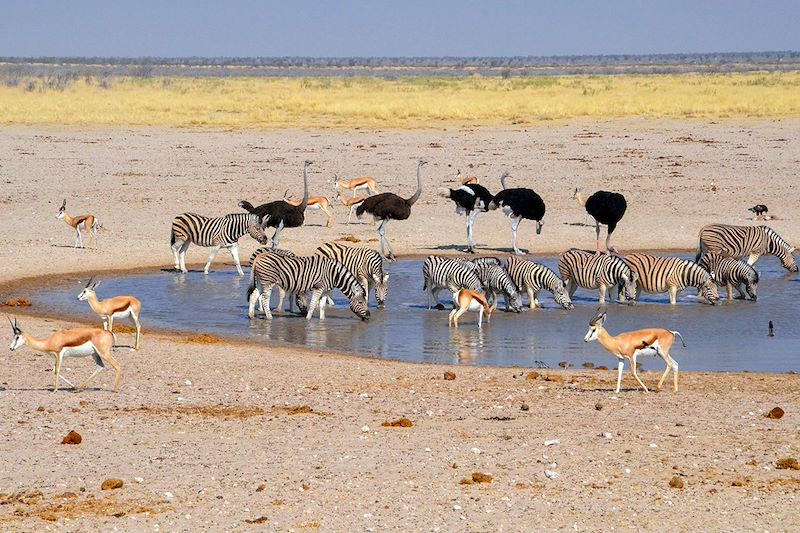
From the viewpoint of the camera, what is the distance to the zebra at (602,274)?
55.9ft

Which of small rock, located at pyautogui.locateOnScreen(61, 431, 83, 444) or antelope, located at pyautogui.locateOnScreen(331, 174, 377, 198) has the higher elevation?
antelope, located at pyautogui.locateOnScreen(331, 174, 377, 198)

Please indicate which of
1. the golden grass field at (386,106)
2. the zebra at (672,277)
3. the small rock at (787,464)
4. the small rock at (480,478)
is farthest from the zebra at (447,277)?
the golden grass field at (386,106)


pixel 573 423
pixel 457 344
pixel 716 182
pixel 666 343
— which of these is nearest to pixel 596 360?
pixel 457 344

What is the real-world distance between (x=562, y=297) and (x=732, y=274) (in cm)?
238

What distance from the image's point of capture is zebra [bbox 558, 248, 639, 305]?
17.0 m

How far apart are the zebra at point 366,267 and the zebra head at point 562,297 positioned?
6.79 ft

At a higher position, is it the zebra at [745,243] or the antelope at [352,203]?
the antelope at [352,203]

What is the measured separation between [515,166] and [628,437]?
69.1 ft

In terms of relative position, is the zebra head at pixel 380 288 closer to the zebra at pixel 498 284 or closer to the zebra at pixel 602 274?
the zebra at pixel 498 284

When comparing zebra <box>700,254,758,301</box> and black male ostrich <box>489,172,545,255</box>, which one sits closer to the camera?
zebra <box>700,254,758,301</box>

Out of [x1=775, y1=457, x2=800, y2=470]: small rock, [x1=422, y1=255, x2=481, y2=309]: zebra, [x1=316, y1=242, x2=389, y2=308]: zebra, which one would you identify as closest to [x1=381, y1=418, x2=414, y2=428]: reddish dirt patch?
[x1=775, y1=457, x2=800, y2=470]: small rock

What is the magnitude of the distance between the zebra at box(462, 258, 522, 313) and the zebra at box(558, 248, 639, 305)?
1.05 meters

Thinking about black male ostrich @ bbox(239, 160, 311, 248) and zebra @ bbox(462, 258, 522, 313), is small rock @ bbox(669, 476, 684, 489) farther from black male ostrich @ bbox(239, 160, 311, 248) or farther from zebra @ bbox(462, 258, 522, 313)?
black male ostrich @ bbox(239, 160, 311, 248)

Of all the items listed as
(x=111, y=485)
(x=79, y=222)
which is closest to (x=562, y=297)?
(x=79, y=222)
